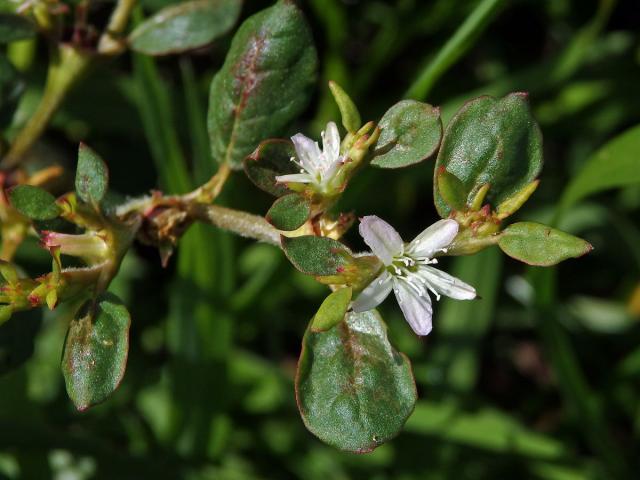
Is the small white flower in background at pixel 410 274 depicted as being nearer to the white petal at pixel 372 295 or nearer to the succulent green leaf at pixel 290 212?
the white petal at pixel 372 295

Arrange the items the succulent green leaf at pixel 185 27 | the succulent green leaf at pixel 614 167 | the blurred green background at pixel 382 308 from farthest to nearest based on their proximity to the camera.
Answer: the blurred green background at pixel 382 308
the succulent green leaf at pixel 614 167
the succulent green leaf at pixel 185 27

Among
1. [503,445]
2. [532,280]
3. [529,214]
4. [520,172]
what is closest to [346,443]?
[520,172]

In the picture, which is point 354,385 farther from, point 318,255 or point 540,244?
point 540,244

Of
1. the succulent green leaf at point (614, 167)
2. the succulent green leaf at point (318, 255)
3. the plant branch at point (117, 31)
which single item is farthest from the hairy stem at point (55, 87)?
the succulent green leaf at point (614, 167)

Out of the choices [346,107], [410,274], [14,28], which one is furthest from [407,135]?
[14,28]

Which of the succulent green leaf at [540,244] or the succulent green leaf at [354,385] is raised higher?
the succulent green leaf at [540,244]

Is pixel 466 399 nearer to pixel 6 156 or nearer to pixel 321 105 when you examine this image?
pixel 321 105

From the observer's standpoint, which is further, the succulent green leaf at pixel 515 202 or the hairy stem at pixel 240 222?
the hairy stem at pixel 240 222

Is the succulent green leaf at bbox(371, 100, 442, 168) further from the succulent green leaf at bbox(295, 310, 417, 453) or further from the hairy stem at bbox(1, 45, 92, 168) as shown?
the hairy stem at bbox(1, 45, 92, 168)
